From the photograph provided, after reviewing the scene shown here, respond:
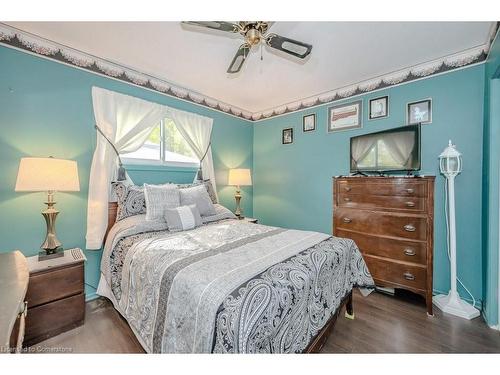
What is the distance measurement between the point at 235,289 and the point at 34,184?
1.78m

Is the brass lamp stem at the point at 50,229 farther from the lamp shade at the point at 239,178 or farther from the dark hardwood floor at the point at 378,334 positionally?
the lamp shade at the point at 239,178

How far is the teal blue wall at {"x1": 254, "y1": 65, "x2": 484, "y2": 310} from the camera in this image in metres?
2.24

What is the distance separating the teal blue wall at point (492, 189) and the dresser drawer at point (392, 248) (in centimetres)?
46

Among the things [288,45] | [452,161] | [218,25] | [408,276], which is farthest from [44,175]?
[452,161]

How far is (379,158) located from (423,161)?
0.46 meters

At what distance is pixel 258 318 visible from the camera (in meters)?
0.94

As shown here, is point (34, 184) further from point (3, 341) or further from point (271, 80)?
point (271, 80)

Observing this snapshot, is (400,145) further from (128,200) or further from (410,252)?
(128,200)

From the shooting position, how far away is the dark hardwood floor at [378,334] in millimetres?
1626

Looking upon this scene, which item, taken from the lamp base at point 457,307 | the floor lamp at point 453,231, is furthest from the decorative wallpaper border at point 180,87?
the lamp base at point 457,307

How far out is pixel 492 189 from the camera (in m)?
1.91

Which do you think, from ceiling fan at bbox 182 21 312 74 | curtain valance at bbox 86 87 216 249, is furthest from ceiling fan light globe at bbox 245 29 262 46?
curtain valance at bbox 86 87 216 249

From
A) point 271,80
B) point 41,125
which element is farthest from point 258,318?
point 271,80
